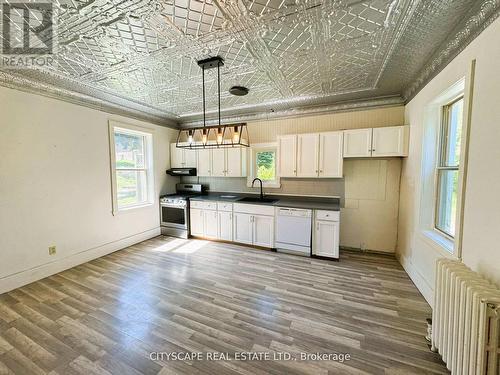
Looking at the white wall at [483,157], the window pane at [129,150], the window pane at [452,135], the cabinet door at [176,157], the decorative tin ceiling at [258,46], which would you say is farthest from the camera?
the cabinet door at [176,157]

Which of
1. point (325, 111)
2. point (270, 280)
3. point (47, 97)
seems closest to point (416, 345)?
point (270, 280)

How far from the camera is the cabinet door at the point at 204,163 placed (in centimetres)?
464

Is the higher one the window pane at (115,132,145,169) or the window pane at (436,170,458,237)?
the window pane at (115,132,145,169)

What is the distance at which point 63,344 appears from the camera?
5.95 feet

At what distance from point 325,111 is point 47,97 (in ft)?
14.3

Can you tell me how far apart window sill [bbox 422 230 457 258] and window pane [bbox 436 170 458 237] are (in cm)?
8

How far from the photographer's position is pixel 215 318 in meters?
2.13

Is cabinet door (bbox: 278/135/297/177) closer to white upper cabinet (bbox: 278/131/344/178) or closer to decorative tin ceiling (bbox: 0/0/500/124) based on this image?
white upper cabinet (bbox: 278/131/344/178)

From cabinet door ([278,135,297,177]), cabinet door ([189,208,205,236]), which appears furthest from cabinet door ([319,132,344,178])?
cabinet door ([189,208,205,236])

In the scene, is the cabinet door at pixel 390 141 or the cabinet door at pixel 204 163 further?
the cabinet door at pixel 204 163

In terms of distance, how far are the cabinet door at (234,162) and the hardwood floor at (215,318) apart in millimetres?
1887

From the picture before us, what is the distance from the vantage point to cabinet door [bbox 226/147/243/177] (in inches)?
173

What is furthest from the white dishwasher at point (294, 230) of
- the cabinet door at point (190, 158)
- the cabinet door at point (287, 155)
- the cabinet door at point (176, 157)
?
the cabinet door at point (176, 157)

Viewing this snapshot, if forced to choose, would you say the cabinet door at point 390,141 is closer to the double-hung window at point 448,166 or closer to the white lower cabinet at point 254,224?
the double-hung window at point 448,166
